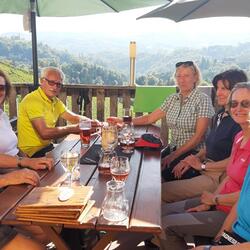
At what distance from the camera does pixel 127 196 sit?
1798 mm

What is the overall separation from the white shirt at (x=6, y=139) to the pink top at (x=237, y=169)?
62.8 inches

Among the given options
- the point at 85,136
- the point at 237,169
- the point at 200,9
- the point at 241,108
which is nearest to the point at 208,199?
the point at 237,169

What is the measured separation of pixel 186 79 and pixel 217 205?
58.9 inches

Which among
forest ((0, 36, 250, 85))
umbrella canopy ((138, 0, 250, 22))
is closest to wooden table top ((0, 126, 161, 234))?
umbrella canopy ((138, 0, 250, 22))

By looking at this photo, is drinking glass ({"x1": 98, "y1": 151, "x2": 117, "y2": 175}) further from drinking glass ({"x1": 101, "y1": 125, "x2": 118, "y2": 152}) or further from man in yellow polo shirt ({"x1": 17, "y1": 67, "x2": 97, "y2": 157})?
man in yellow polo shirt ({"x1": 17, "y1": 67, "x2": 97, "y2": 157})

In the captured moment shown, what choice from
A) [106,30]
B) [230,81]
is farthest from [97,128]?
[106,30]

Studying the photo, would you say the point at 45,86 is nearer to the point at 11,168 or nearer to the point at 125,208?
the point at 11,168

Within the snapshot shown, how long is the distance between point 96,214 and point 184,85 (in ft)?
6.89

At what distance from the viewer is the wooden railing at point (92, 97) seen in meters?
4.77

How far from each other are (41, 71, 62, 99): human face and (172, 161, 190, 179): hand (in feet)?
4.68

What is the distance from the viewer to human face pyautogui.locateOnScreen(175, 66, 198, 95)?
3400mm

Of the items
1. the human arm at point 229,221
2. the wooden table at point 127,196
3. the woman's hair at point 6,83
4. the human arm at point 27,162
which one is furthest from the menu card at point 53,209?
the woman's hair at point 6,83

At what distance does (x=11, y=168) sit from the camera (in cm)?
243

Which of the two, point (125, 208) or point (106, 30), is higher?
point (106, 30)
